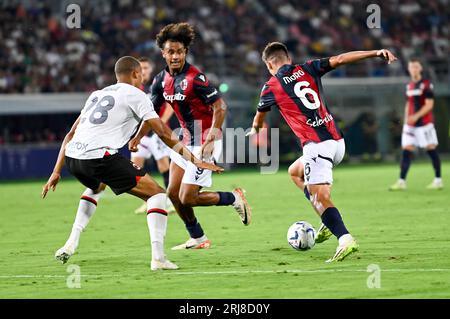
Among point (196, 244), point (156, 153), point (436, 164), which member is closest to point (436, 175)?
point (436, 164)

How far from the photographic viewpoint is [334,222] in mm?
9625

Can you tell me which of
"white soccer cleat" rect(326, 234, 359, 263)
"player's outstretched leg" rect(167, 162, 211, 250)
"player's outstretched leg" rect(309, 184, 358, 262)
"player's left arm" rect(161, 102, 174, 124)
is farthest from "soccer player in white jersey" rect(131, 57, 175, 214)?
"white soccer cleat" rect(326, 234, 359, 263)

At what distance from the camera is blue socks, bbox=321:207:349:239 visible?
9.54 metres

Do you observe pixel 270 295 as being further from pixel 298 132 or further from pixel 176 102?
pixel 176 102

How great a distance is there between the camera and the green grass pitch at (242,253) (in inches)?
311

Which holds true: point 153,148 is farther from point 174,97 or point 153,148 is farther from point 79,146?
point 79,146

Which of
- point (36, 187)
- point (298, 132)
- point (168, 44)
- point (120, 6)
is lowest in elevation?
point (36, 187)

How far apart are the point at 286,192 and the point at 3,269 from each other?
11031mm

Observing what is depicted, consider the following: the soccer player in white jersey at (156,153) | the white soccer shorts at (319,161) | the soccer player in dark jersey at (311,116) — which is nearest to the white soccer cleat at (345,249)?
the soccer player in dark jersey at (311,116)

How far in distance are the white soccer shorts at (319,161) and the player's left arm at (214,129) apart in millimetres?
1293

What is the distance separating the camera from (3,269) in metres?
9.64

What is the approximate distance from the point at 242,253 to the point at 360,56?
2.62 meters
